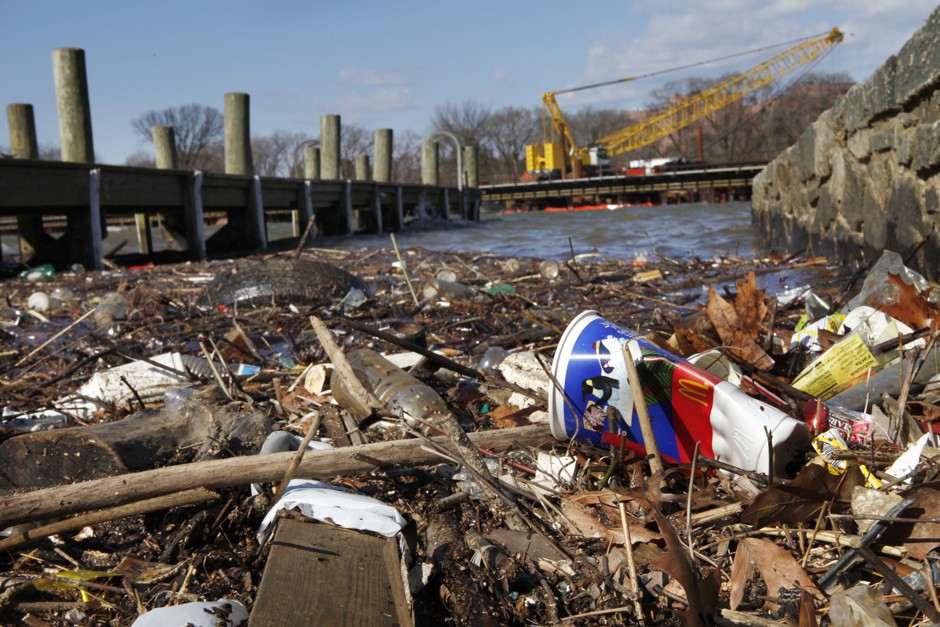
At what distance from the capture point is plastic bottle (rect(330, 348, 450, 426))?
8.05 ft

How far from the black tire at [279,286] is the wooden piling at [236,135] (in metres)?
9.20

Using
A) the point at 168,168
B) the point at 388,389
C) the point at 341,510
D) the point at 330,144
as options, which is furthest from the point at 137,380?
the point at 330,144

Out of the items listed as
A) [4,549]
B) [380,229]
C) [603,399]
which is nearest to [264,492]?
[4,549]

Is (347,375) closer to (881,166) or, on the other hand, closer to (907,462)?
(907,462)

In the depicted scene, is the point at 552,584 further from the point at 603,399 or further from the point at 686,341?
the point at 686,341

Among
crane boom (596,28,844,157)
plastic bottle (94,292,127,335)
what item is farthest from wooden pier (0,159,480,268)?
crane boom (596,28,844,157)

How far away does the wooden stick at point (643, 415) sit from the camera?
166 cm

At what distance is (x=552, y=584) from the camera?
4.83 feet

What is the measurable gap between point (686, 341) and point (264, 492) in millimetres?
1406

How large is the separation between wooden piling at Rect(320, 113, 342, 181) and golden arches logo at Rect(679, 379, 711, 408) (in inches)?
723

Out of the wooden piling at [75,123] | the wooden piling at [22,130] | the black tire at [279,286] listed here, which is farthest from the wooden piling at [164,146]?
the black tire at [279,286]

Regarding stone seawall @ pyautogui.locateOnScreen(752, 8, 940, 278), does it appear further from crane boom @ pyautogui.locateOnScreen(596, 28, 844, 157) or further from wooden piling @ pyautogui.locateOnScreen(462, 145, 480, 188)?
crane boom @ pyautogui.locateOnScreen(596, 28, 844, 157)

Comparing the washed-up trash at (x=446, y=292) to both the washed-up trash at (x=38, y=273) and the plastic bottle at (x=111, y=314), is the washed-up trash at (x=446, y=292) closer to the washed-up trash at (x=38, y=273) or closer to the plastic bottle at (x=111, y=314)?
the plastic bottle at (x=111, y=314)

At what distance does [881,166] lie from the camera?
4.39 meters
